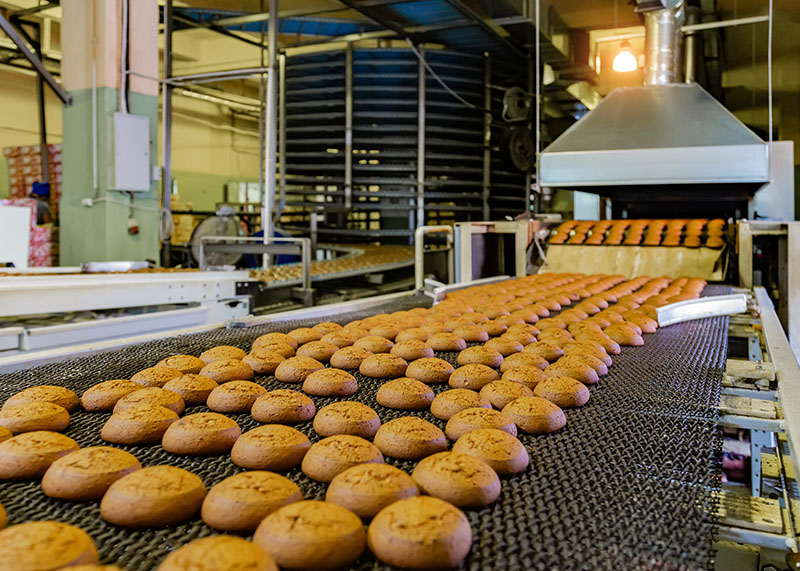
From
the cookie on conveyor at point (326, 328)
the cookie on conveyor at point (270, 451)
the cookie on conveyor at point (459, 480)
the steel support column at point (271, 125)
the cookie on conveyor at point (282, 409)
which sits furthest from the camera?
the steel support column at point (271, 125)

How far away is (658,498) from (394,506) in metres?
0.40

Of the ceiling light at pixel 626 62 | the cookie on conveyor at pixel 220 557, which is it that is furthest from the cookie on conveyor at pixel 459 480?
the ceiling light at pixel 626 62

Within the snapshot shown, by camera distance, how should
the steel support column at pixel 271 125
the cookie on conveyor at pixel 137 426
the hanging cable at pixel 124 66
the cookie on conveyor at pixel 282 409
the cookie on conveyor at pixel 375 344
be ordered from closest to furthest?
the cookie on conveyor at pixel 137 426
the cookie on conveyor at pixel 282 409
the cookie on conveyor at pixel 375 344
the steel support column at pixel 271 125
the hanging cable at pixel 124 66

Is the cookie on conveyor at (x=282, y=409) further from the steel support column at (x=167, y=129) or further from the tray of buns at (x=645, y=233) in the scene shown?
the steel support column at (x=167, y=129)

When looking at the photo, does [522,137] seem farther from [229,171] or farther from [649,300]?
[229,171]

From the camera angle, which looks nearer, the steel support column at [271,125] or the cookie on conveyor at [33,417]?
the cookie on conveyor at [33,417]

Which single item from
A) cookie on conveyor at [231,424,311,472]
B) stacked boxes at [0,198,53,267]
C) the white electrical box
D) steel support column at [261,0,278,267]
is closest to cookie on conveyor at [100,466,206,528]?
cookie on conveyor at [231,424,311,472]

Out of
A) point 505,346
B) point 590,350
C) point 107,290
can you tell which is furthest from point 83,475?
point 107,290

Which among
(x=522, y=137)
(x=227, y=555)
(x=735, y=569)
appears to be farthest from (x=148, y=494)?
(x=522, y=137)

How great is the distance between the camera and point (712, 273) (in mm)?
3703

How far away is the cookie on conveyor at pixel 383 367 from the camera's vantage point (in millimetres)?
1530

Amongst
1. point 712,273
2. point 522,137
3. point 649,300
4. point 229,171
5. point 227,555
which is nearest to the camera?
point 227,555

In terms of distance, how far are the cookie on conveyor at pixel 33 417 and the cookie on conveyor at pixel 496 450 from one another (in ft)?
2.46

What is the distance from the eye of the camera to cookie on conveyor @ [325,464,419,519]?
820 mm
